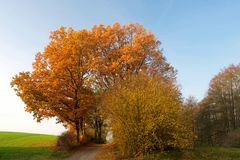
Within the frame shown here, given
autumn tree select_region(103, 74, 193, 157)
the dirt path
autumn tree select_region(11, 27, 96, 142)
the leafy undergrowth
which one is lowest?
the dirt path

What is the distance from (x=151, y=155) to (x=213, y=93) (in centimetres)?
2646

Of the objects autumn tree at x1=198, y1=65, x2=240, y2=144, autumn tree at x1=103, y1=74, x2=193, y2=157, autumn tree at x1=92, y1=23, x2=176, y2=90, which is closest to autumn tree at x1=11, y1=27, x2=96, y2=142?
autumn tree at x1=92, y1=23, x2=176, y2=90

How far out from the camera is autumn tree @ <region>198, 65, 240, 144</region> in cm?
4381

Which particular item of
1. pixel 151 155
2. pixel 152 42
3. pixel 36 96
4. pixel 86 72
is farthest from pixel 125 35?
pixel 151 155

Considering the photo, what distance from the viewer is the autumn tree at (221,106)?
144 ft

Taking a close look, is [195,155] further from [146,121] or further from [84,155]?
[84,155]

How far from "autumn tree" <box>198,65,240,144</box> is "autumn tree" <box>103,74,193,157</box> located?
22457 mm

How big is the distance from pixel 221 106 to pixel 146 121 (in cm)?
2627

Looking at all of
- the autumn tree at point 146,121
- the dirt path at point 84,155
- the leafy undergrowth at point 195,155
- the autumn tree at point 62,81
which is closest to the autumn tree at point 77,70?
the autumn tree at point 62,81

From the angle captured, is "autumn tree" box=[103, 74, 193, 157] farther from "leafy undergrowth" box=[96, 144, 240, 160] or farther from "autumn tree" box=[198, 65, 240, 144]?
"autumn tree" box=[198, 65, 240, 144]

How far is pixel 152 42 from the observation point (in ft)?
124

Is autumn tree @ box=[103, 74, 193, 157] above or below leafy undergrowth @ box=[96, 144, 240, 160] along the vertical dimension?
above

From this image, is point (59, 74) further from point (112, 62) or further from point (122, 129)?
point (122, 129)

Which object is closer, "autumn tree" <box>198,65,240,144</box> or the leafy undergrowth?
the leafy undergrowth
